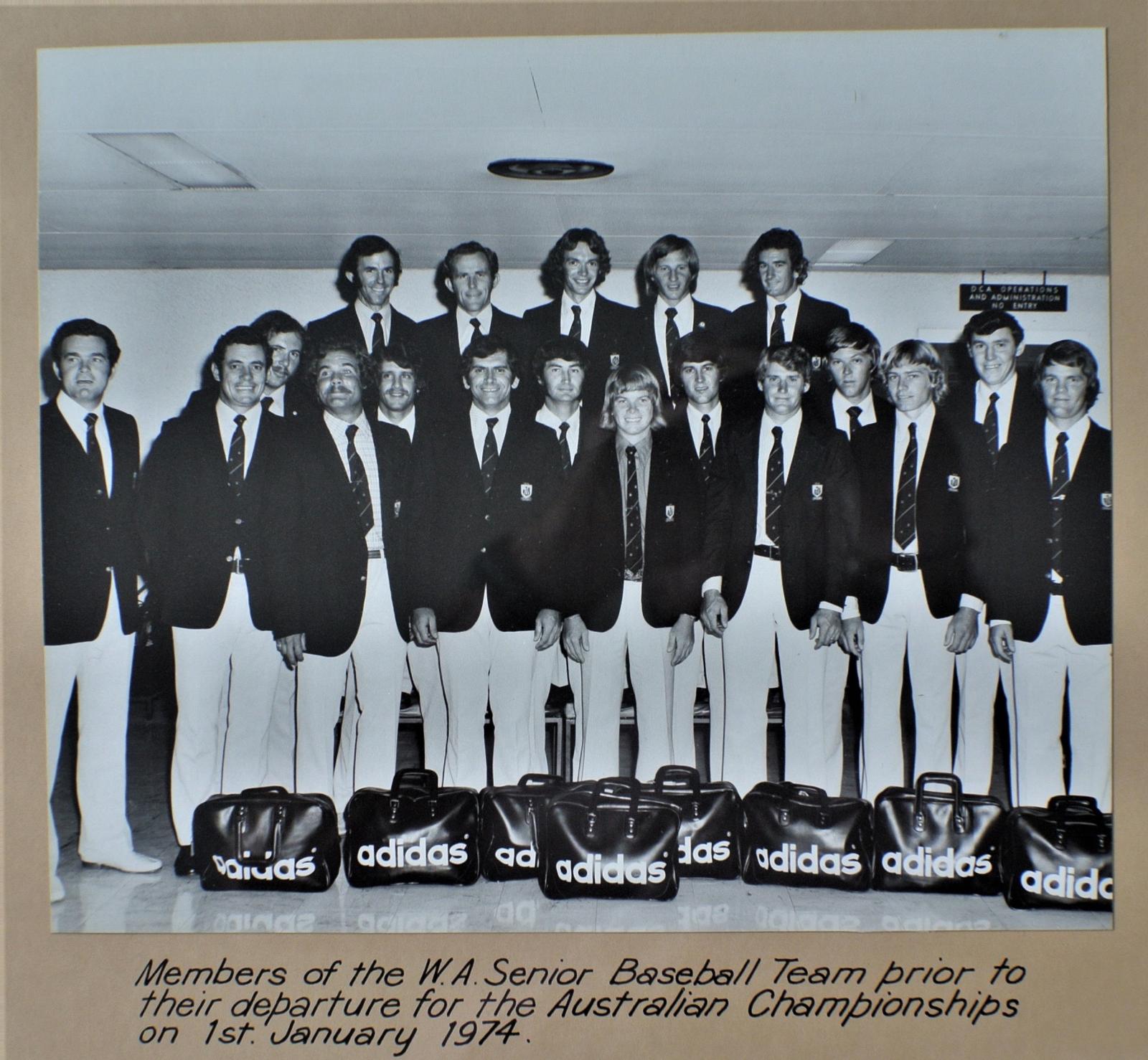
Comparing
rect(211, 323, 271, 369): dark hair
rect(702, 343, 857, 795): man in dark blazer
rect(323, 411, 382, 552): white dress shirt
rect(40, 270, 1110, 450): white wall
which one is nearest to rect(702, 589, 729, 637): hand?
rect(702, 343, 857, 795): man in dark blazer

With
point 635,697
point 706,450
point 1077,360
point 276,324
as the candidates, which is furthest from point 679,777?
point 276,324

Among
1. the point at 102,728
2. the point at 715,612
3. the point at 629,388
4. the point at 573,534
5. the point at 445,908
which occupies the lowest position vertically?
the point at 445,908

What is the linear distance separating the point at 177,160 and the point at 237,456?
2.97 ft

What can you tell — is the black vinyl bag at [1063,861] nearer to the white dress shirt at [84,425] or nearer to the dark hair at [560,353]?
the dark hair at [560,353]

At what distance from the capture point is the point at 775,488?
10.4 feet

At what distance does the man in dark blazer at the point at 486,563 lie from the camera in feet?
10.2

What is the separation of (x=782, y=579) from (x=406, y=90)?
183 cm

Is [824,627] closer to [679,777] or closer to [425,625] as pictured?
[679,777]

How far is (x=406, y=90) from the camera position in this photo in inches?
113

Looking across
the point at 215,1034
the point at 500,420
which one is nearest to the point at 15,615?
the point at 215,1034

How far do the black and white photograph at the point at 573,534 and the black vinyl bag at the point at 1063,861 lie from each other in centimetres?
1

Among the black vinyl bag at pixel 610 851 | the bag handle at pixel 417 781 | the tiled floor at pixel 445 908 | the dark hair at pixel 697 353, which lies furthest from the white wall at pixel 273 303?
the black vinyl bag at pixel 610 851

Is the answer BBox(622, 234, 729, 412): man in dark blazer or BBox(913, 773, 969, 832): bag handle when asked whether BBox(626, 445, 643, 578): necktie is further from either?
BBox(913, 773, 969, 832): bag handle

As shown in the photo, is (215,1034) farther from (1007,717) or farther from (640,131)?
(640,131)
